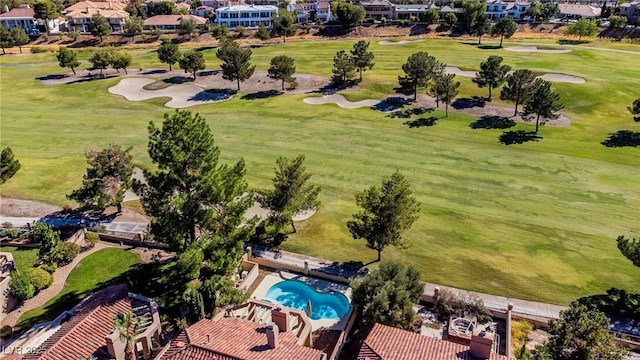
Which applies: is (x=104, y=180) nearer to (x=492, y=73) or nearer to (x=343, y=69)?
(x=343, y=69)

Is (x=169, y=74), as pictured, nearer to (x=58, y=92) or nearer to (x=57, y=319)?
(x=58, y=92)

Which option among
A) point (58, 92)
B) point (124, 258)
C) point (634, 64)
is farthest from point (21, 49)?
point (634, 64)

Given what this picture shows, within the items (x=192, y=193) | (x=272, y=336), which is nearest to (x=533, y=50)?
(x=192, y=193)

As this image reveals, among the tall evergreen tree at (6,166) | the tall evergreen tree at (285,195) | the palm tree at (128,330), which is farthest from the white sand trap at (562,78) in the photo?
the tall evergreen tree at (6,166)

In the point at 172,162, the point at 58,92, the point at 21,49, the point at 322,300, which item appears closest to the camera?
the point at 172,162

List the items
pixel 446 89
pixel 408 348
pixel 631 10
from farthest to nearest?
pixel 631 10 < pixel 446 89 < pixel 408 348

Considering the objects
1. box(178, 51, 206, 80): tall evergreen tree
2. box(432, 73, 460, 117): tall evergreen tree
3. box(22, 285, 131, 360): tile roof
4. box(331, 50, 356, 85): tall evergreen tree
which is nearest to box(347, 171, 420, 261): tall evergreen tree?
box(22, 285, 131, 360): tile roof

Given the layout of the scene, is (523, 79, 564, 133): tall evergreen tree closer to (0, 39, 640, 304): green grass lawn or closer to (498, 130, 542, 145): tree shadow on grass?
(498, 130, 542, 145): tree shadow on grass
